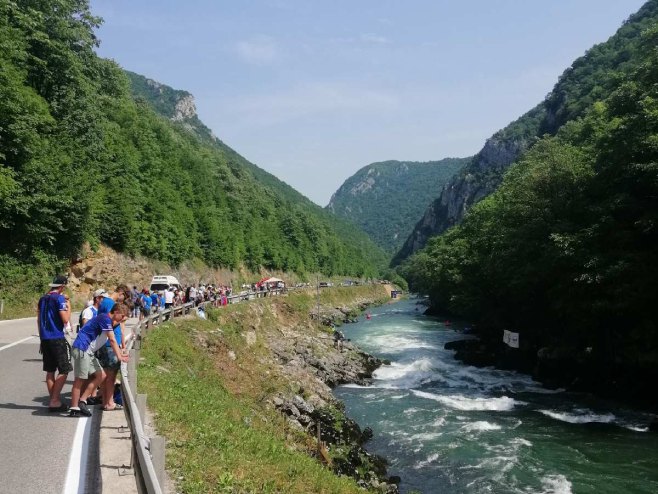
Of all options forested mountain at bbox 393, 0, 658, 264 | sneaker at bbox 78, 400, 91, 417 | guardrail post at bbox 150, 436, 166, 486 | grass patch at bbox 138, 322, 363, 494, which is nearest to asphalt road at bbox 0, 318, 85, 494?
sneaker at bbox 78, 400, 91, 417

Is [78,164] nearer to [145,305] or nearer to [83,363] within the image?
[145,305]

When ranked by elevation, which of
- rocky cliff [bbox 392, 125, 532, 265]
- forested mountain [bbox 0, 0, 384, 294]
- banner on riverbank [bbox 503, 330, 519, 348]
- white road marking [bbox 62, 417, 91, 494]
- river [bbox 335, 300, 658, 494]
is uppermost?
rocky cliff [bbox 392, 125, 532, 265]

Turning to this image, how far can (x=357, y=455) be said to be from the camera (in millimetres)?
16797

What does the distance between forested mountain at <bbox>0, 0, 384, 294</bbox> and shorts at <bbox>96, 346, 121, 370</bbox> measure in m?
19.3

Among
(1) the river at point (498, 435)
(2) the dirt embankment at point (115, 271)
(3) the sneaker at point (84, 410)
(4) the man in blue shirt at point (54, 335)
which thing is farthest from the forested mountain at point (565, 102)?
(3) the sneaker at point (84, 410)

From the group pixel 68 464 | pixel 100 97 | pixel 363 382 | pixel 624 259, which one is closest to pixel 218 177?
pixel 100 97

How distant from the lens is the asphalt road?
619 cm

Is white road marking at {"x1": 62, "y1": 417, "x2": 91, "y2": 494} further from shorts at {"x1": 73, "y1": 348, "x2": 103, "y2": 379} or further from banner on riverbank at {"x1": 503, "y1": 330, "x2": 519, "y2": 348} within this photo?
banner on riverbank at {"x1": 503, "y1": 330, "x2": 519, "y2": 348}

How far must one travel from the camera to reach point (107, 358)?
881 centimetres

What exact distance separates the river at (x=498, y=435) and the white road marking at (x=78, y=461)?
10.7m

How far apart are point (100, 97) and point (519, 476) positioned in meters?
43.4

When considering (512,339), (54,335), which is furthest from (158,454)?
(512,339)

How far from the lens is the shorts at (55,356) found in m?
8.86

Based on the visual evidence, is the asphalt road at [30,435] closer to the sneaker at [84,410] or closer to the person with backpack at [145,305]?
the sneaker at [84,410]
